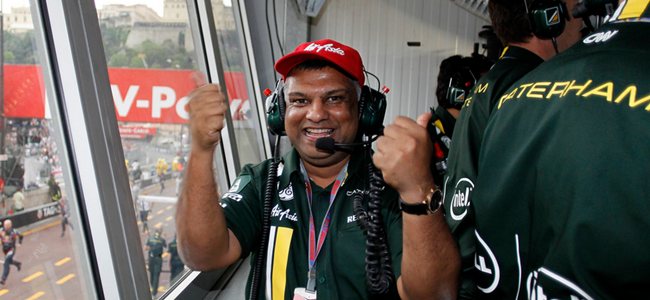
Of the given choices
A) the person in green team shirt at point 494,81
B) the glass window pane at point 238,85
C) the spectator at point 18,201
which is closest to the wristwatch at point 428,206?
the person in green team shirt at point 494,81

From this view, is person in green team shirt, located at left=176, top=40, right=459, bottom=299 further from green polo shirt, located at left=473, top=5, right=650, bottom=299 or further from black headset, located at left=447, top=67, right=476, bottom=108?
black headset, located at left=447, top=67, right=476, bottom=108

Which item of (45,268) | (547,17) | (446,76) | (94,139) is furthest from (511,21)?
(45,268)

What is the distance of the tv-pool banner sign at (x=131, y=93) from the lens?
1.26 meters

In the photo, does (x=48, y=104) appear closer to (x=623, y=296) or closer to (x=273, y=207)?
(x=273, y=207)

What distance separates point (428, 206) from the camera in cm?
89

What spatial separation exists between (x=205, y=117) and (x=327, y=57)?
13.0 inches

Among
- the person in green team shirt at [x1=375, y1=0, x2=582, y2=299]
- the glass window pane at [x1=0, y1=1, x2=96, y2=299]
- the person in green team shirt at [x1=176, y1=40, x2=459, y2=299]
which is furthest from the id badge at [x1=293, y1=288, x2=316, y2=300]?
the glass window pane at [x1=0, y1=1, x2=96, y2=299]

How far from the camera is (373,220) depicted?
1061mm

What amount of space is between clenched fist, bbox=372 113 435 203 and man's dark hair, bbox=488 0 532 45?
86 centimetres

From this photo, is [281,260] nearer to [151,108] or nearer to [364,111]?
[364,111]

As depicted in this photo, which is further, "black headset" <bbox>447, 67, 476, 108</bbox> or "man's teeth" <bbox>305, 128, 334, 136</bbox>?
"black headset" <bbox>447, 67, 476, 108</bbox>

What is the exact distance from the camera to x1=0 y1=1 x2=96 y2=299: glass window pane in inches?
47.8

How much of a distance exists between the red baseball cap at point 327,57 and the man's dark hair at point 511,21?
2.17 feet

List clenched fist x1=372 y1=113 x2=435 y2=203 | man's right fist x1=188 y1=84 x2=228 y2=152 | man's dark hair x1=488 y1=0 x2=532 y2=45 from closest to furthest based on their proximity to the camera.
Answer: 1. clenched fist x1=372 y1=113 x2=435 y2=203
2. man's right fist x1=188 y1=84 x2=228 y2=152
3. man's dark hair x1=488 y1=0 x2=532 y2=45
